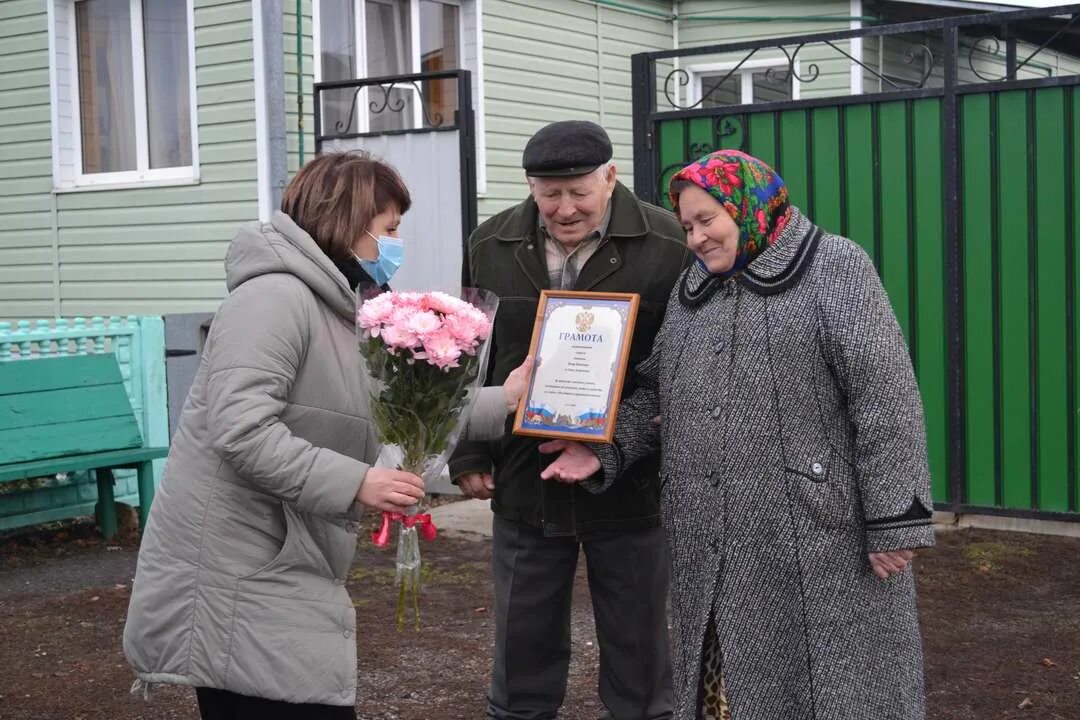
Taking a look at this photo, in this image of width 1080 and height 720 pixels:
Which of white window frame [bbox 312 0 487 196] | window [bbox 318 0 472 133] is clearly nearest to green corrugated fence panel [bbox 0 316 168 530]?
window [bbox 318 0 472 133]

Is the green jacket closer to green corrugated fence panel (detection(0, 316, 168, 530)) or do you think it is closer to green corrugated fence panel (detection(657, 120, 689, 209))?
green corrugated fence panel (detection(657, 120, 689, 209))

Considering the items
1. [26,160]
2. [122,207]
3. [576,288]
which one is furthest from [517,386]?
[26,160]

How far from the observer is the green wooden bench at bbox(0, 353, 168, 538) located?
7.65 metres

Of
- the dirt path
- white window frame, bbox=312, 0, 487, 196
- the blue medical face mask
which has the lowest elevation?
the dirt path

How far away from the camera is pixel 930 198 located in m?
7.47

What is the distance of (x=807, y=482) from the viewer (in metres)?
3.33

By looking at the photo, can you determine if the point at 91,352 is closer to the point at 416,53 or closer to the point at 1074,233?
the point at 416,53

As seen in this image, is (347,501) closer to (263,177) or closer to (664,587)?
Result: (664,587)

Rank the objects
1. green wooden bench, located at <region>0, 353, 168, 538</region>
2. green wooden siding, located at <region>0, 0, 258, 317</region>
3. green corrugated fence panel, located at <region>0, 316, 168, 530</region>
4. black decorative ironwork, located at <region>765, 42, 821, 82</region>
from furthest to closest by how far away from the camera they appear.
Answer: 1. green wooden siding, located at <region>0, 0, 258, 317</region>
2. green corrugated fence panel, located at <region>0, 316, 168, 530</region>
3. green wooden bench, located at <region>0, 353, 168, 538</region>
4. black decorative ironwork, located at <region>765, 42, 821, 82</region>

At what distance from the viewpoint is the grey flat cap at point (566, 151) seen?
3793mm

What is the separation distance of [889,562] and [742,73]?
11259 millimetres

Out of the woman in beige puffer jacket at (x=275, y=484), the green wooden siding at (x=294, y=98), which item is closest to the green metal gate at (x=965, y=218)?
the green wooden siding at (x=294, y=98)

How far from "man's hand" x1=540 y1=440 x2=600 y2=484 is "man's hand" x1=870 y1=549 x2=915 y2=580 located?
829mm

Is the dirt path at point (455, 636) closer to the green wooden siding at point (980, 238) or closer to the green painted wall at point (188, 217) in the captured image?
the green wooden siding at point (980, 238)
